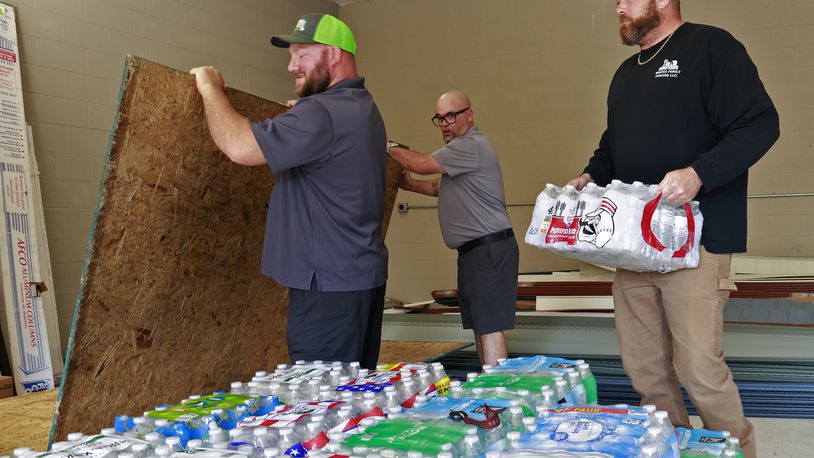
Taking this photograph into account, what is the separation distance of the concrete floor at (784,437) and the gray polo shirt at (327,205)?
6.81 ft

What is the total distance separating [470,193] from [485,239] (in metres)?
0.25

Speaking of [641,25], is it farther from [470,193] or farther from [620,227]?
[470,193]

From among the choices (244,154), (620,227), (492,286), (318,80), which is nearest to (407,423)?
(620,227)

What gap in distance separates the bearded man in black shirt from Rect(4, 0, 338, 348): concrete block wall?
13.5 feet

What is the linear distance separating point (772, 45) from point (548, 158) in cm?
241

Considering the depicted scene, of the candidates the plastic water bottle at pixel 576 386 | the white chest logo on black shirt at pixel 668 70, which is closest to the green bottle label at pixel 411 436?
the plastic water bottle at pixel 576 386

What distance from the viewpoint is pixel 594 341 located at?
16.1 feet

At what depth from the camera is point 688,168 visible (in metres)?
1.95

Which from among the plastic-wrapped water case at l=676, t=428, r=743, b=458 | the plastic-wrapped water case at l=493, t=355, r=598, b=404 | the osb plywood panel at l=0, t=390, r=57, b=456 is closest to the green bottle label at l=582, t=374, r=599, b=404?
the plastic-wrapped water case at l=493, t=355, r=598, b=404

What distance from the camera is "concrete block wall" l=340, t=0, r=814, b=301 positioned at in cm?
664

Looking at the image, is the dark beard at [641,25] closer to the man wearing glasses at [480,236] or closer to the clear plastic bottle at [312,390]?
the man wearing glasses at [480,236]

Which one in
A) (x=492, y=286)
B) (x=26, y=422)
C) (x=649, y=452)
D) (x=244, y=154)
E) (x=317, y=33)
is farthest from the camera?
(x=492, y=286)

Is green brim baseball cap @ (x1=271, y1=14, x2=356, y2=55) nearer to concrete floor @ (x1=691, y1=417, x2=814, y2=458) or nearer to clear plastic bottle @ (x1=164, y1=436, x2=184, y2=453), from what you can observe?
clear plastic bottle @ (x1=164, y1=436, x2=184, y2=453)

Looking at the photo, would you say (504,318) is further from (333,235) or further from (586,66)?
(586,66)
